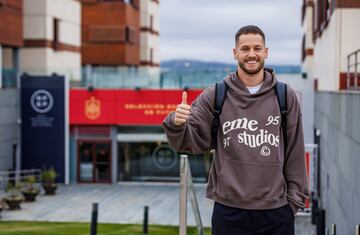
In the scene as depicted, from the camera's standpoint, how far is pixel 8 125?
114 feet

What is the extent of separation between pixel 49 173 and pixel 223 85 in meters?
29.6

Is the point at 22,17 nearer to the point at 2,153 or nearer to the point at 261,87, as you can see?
the point at 2,153

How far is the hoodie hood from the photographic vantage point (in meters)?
4.30

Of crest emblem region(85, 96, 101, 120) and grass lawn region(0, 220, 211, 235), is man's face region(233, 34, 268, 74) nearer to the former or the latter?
grass lawn region(0, 220, 211, 235)

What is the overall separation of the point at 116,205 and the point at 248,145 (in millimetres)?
25755

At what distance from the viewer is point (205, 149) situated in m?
4.34

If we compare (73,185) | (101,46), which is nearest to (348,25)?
(73,185)

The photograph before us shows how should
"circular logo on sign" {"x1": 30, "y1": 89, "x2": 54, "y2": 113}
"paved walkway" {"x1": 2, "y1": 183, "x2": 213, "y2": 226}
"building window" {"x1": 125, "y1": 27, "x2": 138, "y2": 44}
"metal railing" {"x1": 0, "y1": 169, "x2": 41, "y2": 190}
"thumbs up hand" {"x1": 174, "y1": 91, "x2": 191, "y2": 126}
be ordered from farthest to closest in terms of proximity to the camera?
1. "building window" {"x1": 125, "y1": 27, "x2": 138, "y2": 44}
2. "circular logo on sign" {"x1": 30, "y1": 89, "x2": 54, "y2": 113}
3. "metal railing" {"x1": 0, "y1": 169, "x2": 41, "y2": 190}
4. "paved walkway" {"x1": 2, "y1": 183, "x2": 213, "y2": 226}
5. "thumbs up hand" {"x1": 174, "y1": 91, "x2": 191, "y2": 126}

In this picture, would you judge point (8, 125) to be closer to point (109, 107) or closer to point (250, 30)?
point (109, 107)

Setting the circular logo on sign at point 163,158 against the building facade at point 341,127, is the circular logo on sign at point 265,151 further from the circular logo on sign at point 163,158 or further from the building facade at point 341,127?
the circular logo on sign at point 163,158

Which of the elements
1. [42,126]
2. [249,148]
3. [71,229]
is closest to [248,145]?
[249,148]

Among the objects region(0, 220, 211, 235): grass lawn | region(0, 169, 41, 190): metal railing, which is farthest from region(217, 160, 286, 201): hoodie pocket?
region(0, 169, 41, 190): metal railing

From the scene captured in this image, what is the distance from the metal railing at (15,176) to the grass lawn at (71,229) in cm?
799

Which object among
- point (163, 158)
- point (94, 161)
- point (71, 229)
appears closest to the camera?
point (71, 229)
